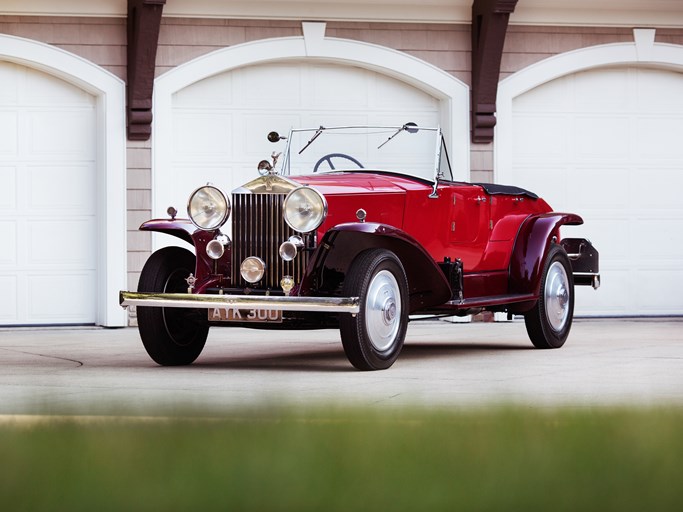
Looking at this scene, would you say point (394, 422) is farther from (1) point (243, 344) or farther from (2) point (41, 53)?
(2) point (41, 53)

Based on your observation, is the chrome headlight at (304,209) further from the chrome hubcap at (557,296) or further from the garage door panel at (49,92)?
the garage door panel at (49,92)

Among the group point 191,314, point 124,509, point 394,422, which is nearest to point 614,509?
point 394,422

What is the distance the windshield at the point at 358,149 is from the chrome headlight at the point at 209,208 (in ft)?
4.03

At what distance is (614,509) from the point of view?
6.53 feet

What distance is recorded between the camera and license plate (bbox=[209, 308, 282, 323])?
615 cm

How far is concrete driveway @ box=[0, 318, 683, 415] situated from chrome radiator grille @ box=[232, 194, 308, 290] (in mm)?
540

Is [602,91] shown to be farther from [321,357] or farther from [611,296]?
[321,357]

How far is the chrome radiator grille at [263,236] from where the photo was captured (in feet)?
20.9

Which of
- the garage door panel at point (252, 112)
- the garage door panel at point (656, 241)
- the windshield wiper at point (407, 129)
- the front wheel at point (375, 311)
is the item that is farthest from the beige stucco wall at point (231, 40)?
the front wheel at point (375, 311)

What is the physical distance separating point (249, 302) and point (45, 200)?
210 inches

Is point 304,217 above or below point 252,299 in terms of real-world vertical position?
above

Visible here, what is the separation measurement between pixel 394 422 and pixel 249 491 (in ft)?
1.40

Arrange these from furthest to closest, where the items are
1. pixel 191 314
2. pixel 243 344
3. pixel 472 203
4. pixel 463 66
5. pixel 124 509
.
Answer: pixel 463 66
pixel 243 344
pixel 472 203
pixel 191 314
pixel 124 509

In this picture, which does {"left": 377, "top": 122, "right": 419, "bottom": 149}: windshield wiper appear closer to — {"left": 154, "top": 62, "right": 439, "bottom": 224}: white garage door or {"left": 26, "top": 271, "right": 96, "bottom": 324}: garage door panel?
{"left": 154, "top": 62, "right": 439, "bottom": 224}: white garage door
